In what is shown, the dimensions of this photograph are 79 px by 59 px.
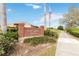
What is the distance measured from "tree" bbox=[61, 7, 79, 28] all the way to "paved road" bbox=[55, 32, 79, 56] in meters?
0.14

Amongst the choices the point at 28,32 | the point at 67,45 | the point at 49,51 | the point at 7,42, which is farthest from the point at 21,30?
the point at 67,45

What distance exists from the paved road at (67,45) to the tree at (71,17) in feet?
0.46

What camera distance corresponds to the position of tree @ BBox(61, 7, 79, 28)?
4555mm

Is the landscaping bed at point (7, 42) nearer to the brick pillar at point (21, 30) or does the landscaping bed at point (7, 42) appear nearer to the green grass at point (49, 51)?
the brick pillar at point (21, 30)

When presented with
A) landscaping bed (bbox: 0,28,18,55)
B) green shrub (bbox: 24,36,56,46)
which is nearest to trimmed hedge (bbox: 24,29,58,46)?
green shrub (bbox: 24,36,56,46)

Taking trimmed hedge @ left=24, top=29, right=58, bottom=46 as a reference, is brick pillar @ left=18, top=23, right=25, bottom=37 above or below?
above

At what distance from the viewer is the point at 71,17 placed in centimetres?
458

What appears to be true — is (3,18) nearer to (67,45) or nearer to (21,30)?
(21,30)

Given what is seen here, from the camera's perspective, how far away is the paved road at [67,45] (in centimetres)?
454

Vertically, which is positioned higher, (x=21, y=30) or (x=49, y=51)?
(x=21, y=30)

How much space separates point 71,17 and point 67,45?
0.35 m

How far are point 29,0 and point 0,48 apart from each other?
2.26 feet

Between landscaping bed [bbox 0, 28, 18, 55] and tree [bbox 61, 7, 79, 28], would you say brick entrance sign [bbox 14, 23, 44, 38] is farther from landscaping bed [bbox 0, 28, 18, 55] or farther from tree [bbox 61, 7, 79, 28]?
tree [bbox 61, 7, 79, 28]

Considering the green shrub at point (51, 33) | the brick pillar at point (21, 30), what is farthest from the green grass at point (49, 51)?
the brick pillar at point (21, 30)
